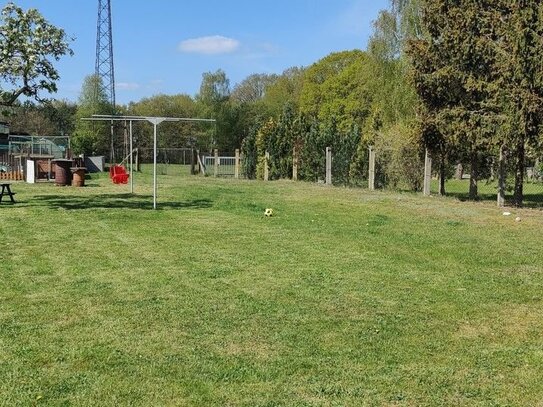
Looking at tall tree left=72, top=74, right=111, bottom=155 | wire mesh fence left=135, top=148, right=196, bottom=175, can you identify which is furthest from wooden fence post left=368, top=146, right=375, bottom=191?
tall tree left=72, top=74, right=111, bottom=155

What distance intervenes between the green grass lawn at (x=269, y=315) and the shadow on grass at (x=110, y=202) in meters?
3.98

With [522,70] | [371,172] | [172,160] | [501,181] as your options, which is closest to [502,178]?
[501,181]

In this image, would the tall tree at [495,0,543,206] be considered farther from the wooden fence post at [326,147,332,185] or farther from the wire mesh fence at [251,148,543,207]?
the wooden fence post at [326,147,332,185]

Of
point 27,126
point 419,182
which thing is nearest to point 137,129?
point 27,126

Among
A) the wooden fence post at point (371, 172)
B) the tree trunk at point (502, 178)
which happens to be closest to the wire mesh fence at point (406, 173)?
the wooden fence post at point (371, 172)

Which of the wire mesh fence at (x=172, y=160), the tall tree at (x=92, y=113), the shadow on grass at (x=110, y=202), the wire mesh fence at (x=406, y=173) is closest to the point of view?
the shadow on grass at (x=110, y=202)

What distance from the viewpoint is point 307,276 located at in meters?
7.45

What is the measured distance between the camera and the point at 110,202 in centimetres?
1711

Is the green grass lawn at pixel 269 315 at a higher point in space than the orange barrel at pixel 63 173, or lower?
Result: lower

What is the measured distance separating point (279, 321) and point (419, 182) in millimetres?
19373

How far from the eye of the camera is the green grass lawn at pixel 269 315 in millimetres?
3975

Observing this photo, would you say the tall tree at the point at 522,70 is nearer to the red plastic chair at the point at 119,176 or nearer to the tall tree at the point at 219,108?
the red plastic chair at the point at 119,176

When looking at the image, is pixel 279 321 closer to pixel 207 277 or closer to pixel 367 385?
pixel 367 385

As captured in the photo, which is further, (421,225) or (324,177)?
(324,177)
